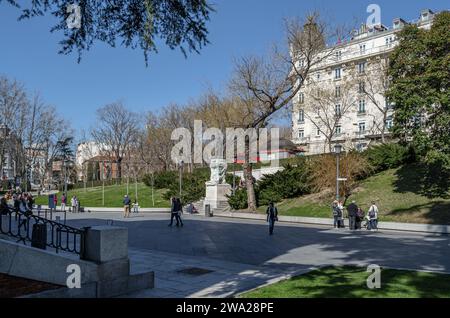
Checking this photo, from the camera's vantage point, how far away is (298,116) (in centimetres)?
7556

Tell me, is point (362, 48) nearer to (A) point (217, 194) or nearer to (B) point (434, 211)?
(A) point (217, 194)

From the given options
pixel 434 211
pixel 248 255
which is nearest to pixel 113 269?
pixel 248 255

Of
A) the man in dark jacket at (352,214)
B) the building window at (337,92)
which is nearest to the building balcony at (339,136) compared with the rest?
the building window at (337,92)

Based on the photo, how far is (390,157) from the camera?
114 ft

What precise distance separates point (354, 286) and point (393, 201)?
72.1ft

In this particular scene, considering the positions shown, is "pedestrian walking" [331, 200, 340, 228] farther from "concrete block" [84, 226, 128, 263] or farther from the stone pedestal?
"concrete block" [84, 226, 128, 263]

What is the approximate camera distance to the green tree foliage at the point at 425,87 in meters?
25.0

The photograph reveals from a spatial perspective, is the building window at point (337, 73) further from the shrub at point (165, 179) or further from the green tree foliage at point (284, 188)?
the green tree foliage at point (284, 188)

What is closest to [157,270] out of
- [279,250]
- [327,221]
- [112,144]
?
[279,250]

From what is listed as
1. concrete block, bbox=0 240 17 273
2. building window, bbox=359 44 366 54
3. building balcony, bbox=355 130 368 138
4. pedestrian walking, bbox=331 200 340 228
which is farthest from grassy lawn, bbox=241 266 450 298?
building window, bbox=359 44 366 54

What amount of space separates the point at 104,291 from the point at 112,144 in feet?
238

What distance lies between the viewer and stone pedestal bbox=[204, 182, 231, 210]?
36750 millimetres

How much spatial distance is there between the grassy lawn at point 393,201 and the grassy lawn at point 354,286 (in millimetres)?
16027
